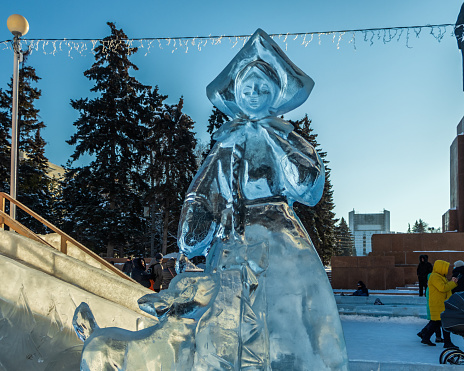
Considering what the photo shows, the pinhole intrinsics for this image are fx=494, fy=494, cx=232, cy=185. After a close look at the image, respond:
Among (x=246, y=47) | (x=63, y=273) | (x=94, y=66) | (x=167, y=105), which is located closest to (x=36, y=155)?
(x=94, y=66)

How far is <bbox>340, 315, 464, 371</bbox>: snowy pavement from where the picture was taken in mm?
4732

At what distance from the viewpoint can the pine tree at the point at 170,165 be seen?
2909 centimetres

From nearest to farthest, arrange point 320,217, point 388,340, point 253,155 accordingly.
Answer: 1. point 253,155
2. point 388,340
3. point 320,217

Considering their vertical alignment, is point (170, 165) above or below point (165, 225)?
above

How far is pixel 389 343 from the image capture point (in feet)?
26.5

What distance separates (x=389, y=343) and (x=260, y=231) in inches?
269

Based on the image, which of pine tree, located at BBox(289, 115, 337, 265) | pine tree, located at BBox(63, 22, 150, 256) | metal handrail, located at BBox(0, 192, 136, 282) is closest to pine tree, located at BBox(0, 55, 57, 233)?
pine tree, located at BBox(63, 22, 150, 256)

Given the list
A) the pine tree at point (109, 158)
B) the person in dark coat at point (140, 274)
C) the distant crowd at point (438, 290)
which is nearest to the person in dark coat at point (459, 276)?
the distant crowd at point (438, 290)

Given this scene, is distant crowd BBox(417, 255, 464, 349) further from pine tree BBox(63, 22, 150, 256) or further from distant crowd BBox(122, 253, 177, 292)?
pine tree BBox(63, 22, 150, 256)

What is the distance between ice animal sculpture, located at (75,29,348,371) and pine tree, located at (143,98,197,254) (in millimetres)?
26430

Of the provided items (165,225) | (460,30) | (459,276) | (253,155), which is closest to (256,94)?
(253,155)

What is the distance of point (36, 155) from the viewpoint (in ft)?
97.0

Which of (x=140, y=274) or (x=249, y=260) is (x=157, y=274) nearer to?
(x=140, y=274)

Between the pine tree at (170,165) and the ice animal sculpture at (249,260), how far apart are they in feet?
86.7
